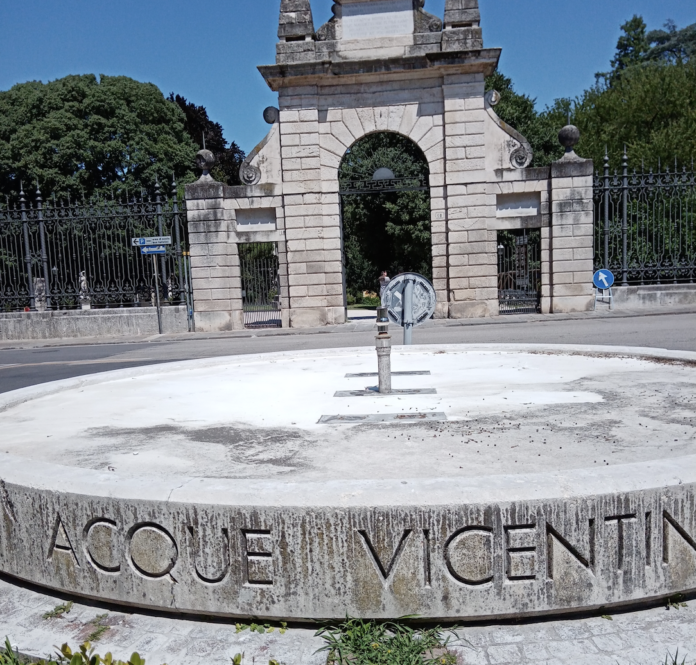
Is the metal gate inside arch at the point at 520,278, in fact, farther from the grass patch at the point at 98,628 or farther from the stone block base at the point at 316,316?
the grass patch at the point at 98,628

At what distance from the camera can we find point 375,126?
17.5 metres

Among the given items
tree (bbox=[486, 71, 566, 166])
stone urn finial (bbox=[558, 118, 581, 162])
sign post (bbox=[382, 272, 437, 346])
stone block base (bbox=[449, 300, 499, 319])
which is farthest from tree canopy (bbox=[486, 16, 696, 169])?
sign post (bbox=[382, 272, 437, 346])

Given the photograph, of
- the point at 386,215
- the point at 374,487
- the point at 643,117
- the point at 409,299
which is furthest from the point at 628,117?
the point at 374,487

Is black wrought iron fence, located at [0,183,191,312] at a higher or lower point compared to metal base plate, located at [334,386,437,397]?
higher

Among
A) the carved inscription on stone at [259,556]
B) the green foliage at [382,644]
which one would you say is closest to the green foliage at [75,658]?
the carved inscription on stone at [259,556]

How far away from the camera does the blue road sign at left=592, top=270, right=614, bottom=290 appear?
17.0 m

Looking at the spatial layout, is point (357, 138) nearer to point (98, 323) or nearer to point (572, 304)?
point (572, 304)

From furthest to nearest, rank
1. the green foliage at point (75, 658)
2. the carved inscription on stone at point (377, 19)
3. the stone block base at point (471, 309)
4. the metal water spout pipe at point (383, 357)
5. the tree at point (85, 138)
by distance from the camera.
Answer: the tree at point (85, 138), the stone block base at point (471, 309), the carved inscription on stone at point (377, 19), the metal water spout pipe at point (383, 357), the green foliage at point (75, 658)

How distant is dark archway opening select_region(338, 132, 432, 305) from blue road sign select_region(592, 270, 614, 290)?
1187 centimetres

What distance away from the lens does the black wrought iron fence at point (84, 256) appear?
1777 centimetres

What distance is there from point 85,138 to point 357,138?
17470mm

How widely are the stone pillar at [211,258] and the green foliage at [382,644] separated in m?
15.7

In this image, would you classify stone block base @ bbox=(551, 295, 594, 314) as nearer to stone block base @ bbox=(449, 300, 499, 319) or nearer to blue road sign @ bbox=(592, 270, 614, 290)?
blue road sign @ bbox=(592, 270, 614, 290)

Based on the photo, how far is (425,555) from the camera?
98.9 inches
